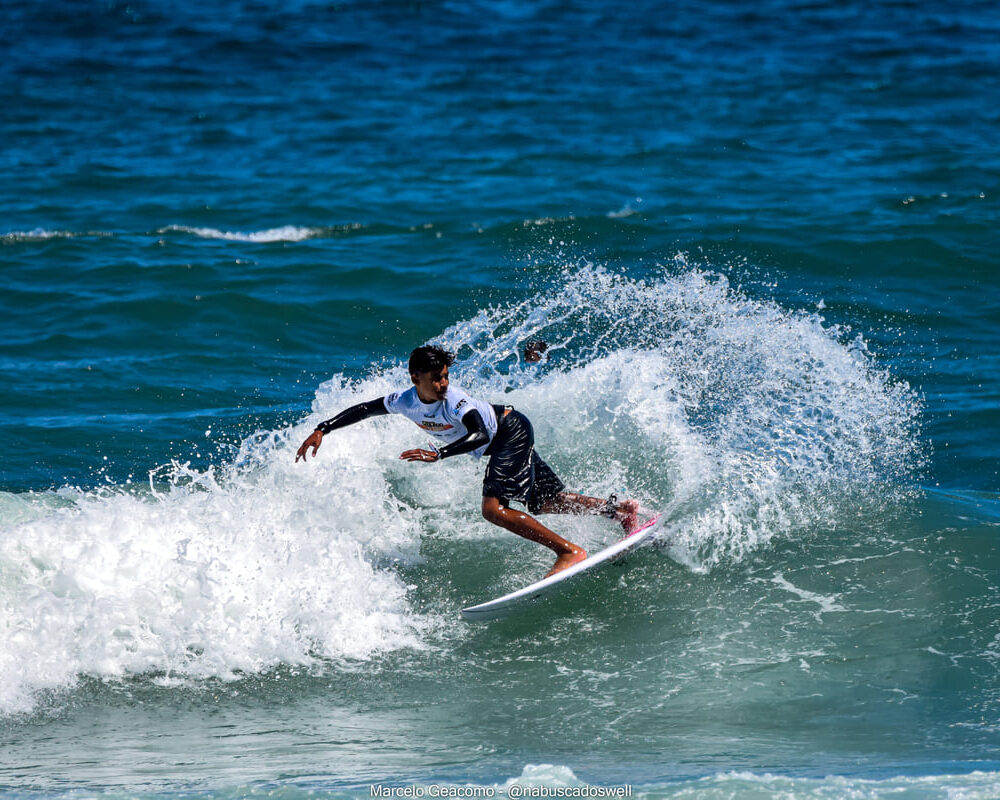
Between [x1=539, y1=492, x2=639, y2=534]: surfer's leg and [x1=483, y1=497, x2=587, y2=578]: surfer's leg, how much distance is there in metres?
0.57

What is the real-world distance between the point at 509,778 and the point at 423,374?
9.01ft

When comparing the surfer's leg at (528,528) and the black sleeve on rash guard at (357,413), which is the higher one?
the black sleeve on rash guard at (357,413)

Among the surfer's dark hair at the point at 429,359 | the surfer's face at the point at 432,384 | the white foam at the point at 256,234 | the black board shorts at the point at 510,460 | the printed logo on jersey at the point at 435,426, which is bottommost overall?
the black board shorts at the point at 510,460

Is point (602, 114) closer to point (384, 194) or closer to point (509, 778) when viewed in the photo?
point (384, 194)

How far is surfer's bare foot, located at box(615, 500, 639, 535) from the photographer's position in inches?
334

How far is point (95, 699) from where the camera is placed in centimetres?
688

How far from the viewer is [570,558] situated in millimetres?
7875

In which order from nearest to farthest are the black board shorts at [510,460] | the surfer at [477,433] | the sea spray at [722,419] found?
1. the surfer at [477,433]
2. the black board shorts at [510,460]
3. the sea spray at [722,419]

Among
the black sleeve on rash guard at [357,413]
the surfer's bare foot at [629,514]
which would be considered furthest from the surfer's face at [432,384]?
the surfer's bare foot at [629,514]

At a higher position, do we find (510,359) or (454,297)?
(454,297)

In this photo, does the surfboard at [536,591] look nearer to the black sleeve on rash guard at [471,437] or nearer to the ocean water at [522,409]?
the ocean water at [522,409]

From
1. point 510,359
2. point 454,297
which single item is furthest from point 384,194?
point 510,359

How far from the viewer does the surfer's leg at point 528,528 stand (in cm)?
786

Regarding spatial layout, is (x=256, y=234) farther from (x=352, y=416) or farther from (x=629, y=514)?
(x=629, y=514)
